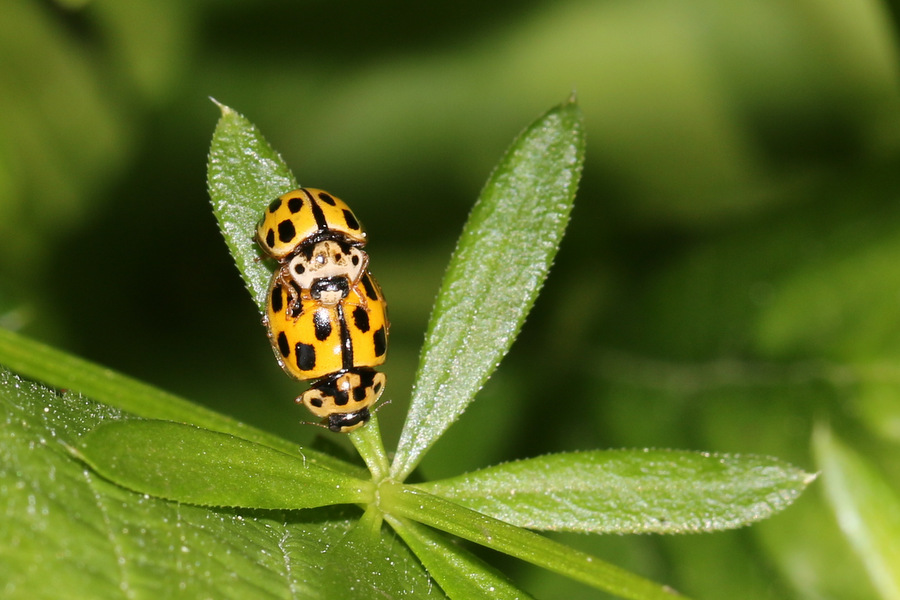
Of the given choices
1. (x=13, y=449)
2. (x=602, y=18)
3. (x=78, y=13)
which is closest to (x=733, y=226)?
(x=602, y=18)

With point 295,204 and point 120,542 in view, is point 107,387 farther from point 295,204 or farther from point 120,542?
point 295,204

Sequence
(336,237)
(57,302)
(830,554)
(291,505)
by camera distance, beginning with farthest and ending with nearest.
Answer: (57,302) < (830,554) < (336,237) < (291,505)

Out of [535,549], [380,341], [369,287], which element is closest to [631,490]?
[535,549]

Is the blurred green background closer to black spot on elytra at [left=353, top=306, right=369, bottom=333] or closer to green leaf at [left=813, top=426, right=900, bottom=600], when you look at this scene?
green leaf at [left=813, top=426, right=900, bottom=600]

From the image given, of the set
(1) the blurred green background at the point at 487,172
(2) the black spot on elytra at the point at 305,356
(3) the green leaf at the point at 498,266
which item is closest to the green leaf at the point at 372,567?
(3) the green leaf at the point at 498,266

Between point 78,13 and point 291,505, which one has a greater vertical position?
point 78,13

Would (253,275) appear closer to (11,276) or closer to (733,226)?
(11,276)
